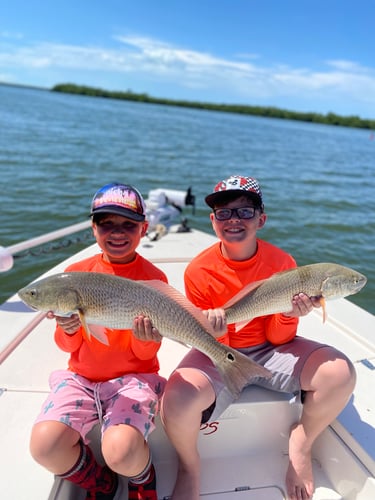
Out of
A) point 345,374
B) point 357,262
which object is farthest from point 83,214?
point 345,374

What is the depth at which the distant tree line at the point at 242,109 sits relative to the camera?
90.3m

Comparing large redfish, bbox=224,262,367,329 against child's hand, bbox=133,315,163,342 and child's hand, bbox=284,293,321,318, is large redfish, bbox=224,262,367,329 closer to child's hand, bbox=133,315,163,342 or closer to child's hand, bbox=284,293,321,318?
child's hand, bbox=284,293,321,318

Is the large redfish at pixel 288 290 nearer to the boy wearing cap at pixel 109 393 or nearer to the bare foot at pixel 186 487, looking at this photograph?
the boy wearing cap at pixel 109 393

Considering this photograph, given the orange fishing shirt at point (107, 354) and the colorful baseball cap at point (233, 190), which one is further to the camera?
the colorful baseball cap at point (233, 190)

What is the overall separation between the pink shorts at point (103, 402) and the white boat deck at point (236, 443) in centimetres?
25

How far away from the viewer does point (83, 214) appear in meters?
10.0

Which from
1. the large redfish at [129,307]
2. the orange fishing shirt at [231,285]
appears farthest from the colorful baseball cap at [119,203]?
the orange fishing shirt at [231,285]

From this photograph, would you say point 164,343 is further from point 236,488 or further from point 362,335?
point 362,335

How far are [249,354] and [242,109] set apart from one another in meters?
112

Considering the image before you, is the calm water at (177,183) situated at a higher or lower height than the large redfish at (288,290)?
lower

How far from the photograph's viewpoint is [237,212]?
2.45 m

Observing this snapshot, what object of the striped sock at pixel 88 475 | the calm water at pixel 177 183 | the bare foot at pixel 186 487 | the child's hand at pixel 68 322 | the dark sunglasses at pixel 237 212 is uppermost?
A: the dark sunglasses at pixel 237 212

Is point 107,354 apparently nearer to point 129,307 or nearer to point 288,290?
point 129,307

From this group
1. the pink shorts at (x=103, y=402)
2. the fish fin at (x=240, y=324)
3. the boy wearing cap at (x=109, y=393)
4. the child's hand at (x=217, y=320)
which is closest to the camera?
the boy wearing cap at (x=109, y=393)
